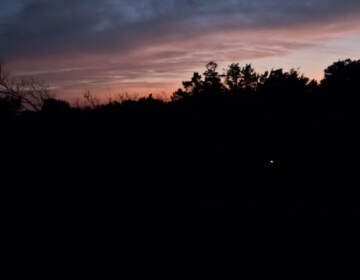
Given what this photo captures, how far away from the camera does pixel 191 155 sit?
13.8 metres

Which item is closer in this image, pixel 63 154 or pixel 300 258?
pixel 300 258

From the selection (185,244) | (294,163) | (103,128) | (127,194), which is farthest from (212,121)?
(185,244)

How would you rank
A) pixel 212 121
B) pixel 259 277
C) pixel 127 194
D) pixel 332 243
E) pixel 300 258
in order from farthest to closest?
pixel 212 121
pixel 127 194
pixel 332 243
pixel 300 258
pixel 259 277

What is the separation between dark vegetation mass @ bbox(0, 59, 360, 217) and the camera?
10609mm

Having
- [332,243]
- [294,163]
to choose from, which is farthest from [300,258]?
[294,163]

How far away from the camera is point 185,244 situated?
783 cm

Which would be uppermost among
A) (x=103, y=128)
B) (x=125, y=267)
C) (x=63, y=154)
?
(x=103, y=128)

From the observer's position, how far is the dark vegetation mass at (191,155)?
1061 centimetres

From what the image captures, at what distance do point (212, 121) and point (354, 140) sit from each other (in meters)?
7.08

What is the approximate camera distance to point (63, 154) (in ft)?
43.0

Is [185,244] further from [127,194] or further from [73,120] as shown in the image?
[73,120]

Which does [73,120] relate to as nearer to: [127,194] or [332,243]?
[127,194]

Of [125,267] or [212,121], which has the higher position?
[212,121]

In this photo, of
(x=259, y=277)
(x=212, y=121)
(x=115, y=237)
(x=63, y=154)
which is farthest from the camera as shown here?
(x=212, y=121)
